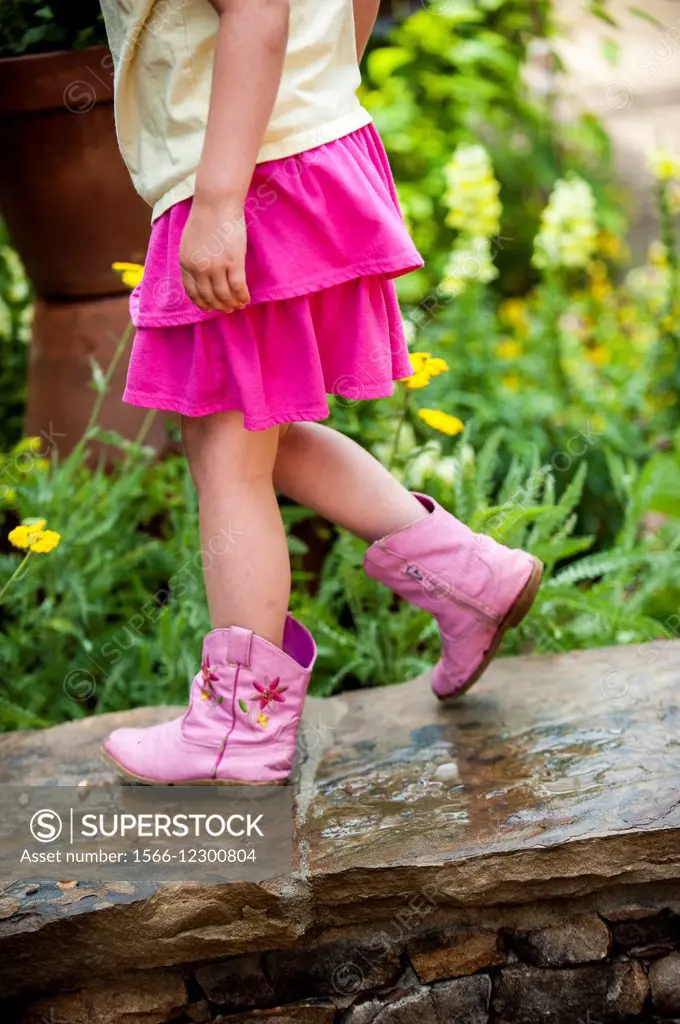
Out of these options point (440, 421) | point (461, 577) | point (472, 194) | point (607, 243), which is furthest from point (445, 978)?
point (607, 243)

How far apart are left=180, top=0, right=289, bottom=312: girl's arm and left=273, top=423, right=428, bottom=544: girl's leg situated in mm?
345

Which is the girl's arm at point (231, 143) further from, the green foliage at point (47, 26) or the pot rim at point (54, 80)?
the green foliage at point (47, 26)

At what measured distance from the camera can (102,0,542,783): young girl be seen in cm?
133

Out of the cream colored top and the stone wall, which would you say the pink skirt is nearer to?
the cream colored top

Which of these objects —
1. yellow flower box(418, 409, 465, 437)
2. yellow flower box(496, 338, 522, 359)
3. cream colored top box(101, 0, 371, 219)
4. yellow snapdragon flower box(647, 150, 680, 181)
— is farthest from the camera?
yellow flower box(496, 338, 522, 359)

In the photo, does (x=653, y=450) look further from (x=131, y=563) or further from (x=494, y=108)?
(x=494, y=108)

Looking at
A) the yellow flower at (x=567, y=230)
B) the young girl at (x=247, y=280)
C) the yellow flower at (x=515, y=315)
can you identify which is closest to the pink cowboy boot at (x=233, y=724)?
the young girl at (x=247, y=280)

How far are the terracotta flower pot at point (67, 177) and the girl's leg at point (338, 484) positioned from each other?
36.6 inches

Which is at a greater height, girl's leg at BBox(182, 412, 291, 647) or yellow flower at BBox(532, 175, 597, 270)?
girl's leg at BBox(182, 412, 291, 647)

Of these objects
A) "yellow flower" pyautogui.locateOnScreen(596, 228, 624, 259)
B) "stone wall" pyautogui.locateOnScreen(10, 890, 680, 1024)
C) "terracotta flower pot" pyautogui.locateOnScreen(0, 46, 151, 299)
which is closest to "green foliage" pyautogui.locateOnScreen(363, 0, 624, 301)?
"yellow flower" pyautogui.locateOnScreen(596, 228, 624, 259)

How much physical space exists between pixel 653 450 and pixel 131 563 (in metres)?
1.39

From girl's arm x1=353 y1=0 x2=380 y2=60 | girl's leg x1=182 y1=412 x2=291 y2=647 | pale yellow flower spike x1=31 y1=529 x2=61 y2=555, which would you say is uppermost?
girl's arm x1=353 y1=0 x2=380 y2=60

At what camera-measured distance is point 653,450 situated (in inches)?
116

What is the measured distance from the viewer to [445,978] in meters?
1.37
